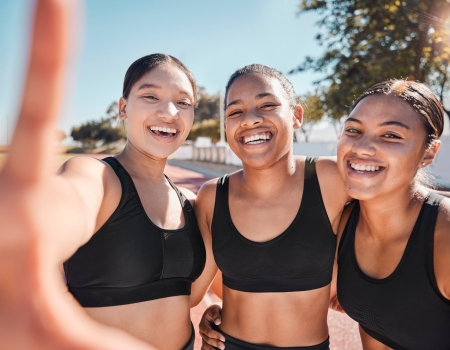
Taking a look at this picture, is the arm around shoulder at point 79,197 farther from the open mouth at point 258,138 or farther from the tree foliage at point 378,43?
the tree foliage at point 378,43

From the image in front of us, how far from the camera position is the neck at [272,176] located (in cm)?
249

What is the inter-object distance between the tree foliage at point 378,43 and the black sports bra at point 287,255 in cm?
1452

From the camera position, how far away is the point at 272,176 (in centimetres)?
249

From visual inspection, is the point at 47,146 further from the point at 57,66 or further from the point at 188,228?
the point at 188,228

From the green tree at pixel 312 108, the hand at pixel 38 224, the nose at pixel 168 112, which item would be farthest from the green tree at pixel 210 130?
the hand at pixel 38 224

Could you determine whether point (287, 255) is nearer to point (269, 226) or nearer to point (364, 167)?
point (269, 226)

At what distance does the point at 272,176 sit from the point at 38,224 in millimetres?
2094

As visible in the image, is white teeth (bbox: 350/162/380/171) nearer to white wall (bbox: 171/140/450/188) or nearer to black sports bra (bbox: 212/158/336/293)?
black sports bra (bbox: 212/158/336/293)

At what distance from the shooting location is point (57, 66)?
0.43 m

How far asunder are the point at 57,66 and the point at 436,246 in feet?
6.47

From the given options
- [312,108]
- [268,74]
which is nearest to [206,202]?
[268,74]

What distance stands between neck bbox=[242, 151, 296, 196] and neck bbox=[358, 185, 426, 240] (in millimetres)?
582

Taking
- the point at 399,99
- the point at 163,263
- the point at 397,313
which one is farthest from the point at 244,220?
the point at 399,99

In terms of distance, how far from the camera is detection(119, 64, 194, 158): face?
85.1 inches
